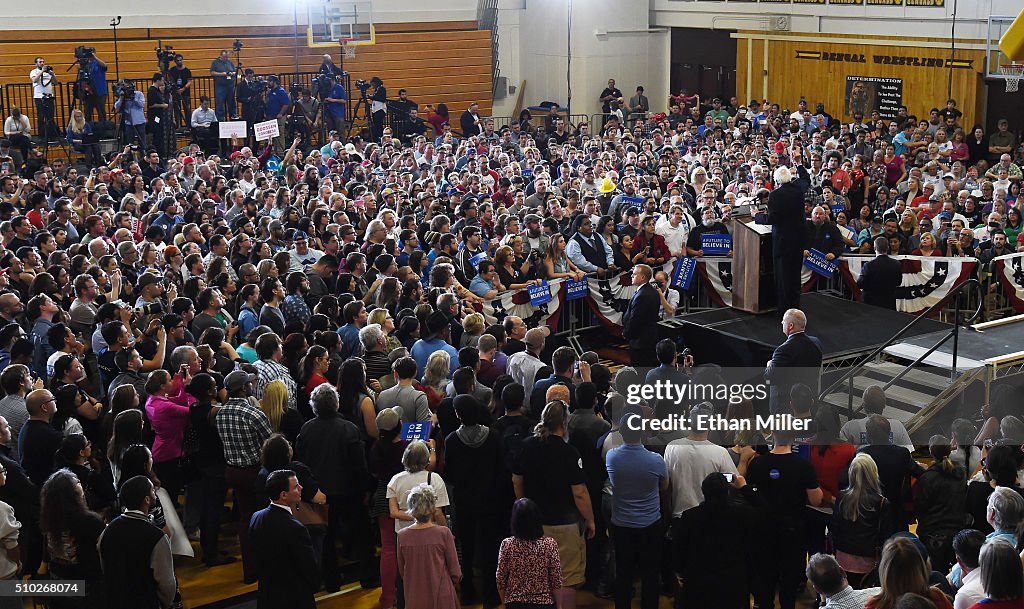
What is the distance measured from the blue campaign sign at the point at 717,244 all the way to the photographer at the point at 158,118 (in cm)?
1146

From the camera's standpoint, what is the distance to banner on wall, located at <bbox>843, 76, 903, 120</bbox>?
23.1 meters

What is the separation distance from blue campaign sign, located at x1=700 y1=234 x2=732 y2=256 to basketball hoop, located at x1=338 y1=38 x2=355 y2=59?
15001 mm

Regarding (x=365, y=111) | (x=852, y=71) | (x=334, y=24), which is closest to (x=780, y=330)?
(x=852, y=71)

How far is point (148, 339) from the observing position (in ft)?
25.9

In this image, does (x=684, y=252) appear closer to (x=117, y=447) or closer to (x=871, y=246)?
(x=871, y=246)

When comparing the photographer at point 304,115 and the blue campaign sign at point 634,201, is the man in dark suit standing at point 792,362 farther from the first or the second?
the photographer at point 304,115

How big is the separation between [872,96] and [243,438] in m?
19.8

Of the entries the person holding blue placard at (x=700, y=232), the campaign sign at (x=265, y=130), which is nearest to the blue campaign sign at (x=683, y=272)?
the person holding blue placard at (x=700, y=232)

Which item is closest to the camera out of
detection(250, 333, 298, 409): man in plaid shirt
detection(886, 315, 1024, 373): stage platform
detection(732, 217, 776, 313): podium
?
detection(250, 333, 298, 409): man in plaid shirt

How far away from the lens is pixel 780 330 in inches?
432

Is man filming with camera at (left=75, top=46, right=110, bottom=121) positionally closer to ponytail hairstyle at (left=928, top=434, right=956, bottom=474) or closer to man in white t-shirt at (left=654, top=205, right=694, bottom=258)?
man in white t-shirt at (left=654, top=205, right=694, bottom=258)

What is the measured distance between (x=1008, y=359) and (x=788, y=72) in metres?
17.2

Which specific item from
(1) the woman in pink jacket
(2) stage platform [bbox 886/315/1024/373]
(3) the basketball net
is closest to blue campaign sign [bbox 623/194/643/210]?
(2) stage platform [bbox 886/315/1024/373]

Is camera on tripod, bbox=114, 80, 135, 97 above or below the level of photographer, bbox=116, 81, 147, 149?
above
